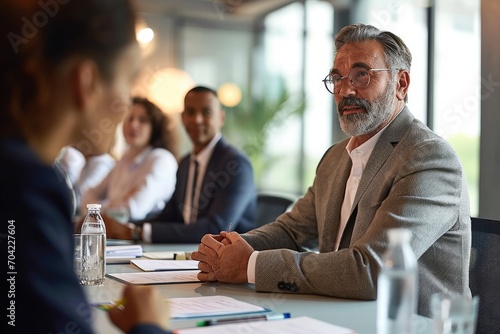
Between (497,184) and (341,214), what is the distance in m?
2.26

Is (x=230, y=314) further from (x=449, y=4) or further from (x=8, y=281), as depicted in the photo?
(x=449, y=4)

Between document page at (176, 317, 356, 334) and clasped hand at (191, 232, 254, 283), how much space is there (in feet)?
2.00

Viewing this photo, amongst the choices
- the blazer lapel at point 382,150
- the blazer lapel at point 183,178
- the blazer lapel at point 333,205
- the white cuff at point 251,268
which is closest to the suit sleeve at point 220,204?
the blazer lapel at point 183,178

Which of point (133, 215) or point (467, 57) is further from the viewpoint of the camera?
point (467, 57)

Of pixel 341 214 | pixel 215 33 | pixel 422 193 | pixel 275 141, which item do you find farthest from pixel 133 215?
pixel 215 33

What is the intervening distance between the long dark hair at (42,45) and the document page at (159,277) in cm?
127

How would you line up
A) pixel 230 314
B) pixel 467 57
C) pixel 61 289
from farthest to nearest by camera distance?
pixel 467 57 < pixel 230 314 < pixel 61 289

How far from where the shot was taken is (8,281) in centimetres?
112

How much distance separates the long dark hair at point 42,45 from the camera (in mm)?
1078


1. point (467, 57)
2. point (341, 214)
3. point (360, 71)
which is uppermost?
point (467, 57)

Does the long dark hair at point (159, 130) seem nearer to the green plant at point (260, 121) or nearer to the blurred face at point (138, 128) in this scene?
the blurred face at point (138, 128)

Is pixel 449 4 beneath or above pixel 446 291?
above

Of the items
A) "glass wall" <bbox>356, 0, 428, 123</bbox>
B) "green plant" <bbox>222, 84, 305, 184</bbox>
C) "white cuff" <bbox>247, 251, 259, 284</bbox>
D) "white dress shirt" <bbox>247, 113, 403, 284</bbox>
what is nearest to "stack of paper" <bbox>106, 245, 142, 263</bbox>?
"white cuff" <bbox>247, 251, 259, 284</bbox>

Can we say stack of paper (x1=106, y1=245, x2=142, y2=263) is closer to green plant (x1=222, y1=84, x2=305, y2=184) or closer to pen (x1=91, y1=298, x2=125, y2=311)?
pen (x1=91, y1=298, x2=125, y2=311)
